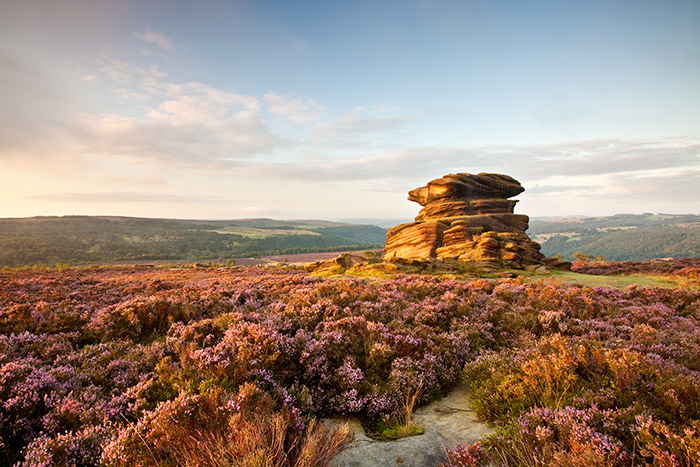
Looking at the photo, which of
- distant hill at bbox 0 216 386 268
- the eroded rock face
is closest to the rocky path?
the eroded rock face

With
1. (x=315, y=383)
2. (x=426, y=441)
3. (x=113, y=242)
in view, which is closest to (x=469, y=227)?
(x=315, y=383)

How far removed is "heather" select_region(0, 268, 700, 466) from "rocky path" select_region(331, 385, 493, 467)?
22 cm

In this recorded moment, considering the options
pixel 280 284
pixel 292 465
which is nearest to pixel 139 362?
pixel 292 465

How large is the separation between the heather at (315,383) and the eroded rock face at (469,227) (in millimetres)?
17361

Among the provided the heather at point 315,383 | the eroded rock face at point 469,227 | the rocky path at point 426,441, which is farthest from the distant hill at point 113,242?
the rocky path at point 426,441

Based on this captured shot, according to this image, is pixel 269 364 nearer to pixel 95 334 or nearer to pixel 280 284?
pixel 95 334

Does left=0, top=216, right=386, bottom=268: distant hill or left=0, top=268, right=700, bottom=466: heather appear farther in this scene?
left=0, top=216, right=386, bottom=268: distant hill

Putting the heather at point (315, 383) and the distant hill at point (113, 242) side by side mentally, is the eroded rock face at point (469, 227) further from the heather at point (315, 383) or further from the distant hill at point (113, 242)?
the distant hill at point (113, 242)

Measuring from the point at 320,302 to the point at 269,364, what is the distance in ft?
11.5

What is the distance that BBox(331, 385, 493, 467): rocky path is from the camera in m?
3.61

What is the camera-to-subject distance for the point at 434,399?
17.6 ft

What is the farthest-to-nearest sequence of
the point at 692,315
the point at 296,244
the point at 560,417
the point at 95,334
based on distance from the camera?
the point at 296,244
the point at 692,315
the point at 95,334
the point at 560,417

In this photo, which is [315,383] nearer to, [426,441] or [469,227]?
[426,441]

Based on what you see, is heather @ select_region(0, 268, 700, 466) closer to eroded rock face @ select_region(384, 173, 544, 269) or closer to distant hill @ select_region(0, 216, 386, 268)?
eroded rock face @ select_region(384, 173, 544, 269)
